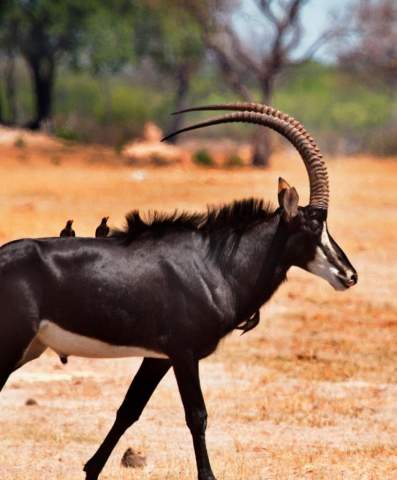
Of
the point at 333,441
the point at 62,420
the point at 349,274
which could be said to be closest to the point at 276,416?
the point at 333,441

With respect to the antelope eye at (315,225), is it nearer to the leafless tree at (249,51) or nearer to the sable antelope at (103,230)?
the sable antelope at (103,230)

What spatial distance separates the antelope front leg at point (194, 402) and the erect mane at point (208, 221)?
69 centimetres

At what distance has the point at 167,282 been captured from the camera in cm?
652

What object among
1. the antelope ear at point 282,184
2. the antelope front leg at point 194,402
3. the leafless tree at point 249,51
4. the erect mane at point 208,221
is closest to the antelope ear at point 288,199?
the antelope ear at point 282,184

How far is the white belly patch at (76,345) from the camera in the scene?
636cm

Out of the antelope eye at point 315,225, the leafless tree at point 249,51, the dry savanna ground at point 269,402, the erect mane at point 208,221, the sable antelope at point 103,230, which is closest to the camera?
the erect mane at point 208,221

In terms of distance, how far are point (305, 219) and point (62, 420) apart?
2.84 metres

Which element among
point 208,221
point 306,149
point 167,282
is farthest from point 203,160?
point 167,282

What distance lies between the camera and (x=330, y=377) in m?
10.6

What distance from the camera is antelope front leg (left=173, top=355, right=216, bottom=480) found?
6.42 meters

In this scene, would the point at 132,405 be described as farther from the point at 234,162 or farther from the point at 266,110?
the point at 234,162

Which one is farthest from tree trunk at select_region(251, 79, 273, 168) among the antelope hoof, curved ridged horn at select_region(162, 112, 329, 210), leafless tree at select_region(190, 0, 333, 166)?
the antelope hoof

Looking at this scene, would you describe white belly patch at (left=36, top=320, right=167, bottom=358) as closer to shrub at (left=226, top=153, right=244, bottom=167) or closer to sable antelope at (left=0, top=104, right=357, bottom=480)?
sable antelope at (left=0, top=104, right=357, bottom=480)

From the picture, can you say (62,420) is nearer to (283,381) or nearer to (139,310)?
(283,381)
